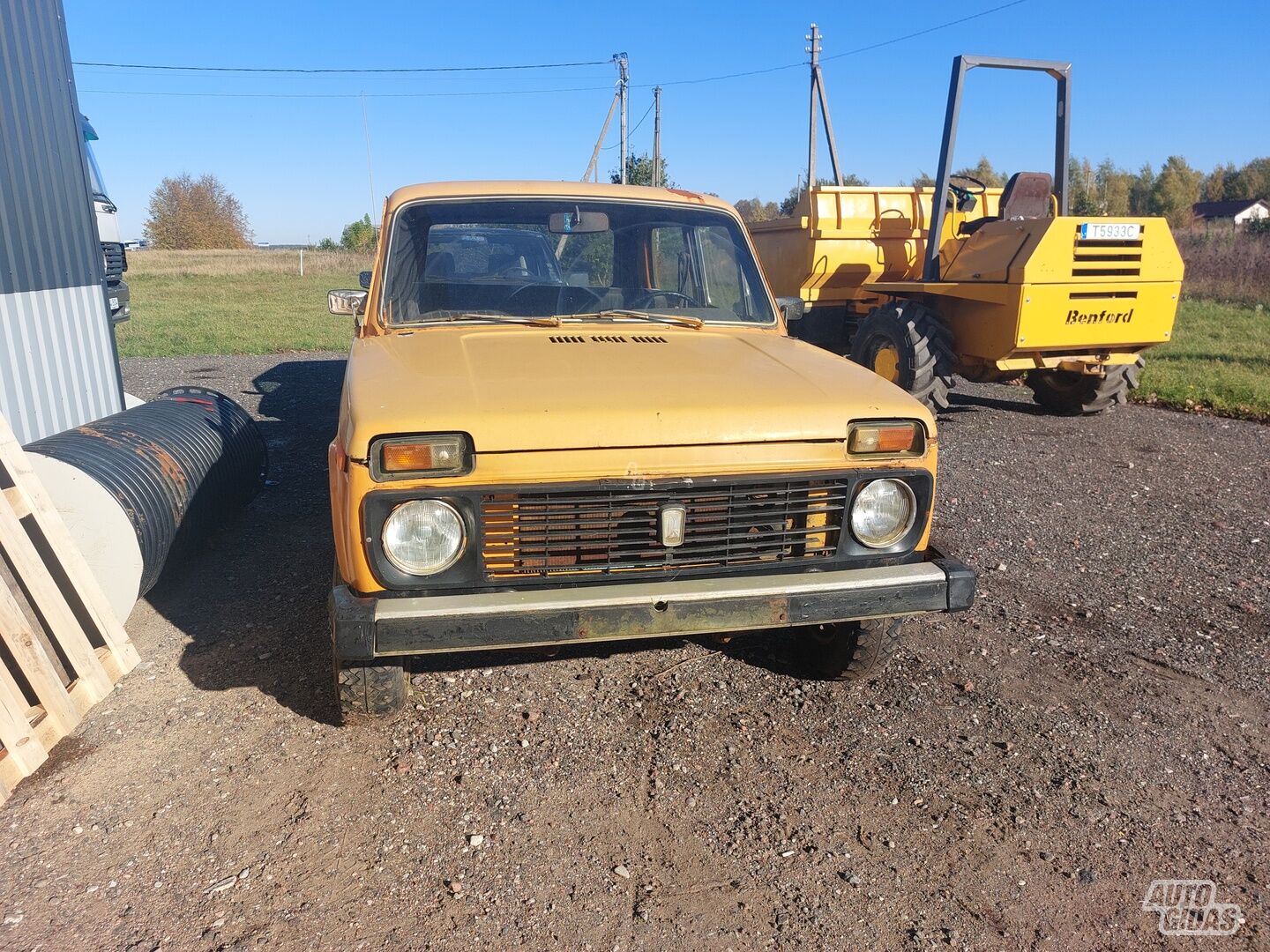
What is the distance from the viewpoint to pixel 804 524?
292 cm

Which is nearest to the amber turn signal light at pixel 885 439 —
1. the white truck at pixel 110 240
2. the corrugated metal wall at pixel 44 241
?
the corrugated metal wall at pixel 44 241

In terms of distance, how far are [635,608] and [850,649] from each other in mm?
1130

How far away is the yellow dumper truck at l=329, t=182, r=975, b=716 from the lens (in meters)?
2.57

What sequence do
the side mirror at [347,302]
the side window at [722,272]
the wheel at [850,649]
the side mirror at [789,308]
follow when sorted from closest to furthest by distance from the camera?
the wheel at [850,649] < the side mirror at [347,302] < the side window at [722,272] < the side mirror at [789,308]

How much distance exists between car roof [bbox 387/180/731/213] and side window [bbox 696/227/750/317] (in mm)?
191

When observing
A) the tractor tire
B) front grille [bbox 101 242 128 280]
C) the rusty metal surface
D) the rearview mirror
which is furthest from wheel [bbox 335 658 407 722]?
front grille [bbox 101 242 128 280]

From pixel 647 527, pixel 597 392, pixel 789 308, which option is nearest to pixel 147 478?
pixel 597 392

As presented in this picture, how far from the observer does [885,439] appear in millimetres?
2840

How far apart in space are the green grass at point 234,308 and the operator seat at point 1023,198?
9821mm

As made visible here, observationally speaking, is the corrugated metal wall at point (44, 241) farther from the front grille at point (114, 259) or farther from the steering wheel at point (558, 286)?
the front grille at point (114, 259)

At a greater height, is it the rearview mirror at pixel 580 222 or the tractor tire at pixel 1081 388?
the rearview mirror at pixel 580 222

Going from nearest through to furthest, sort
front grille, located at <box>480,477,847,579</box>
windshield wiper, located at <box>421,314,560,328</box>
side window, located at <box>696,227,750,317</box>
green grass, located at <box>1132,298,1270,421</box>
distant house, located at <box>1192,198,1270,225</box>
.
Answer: front grille, located at <box>480,477,847,579</box>, windshield wiper, located at <box>421,314,560,328</box>, side window, located at <box>696,227,750,317</box>, green grass, located at <box>1132,298,1270,421</box>, distant house, located at <box>1192,198,1270,225</box>

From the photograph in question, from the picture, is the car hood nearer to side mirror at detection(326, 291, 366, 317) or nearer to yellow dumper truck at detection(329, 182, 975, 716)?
yellow dumper truck at detection(329, 182, 975, 716)

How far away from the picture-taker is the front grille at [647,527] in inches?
105
